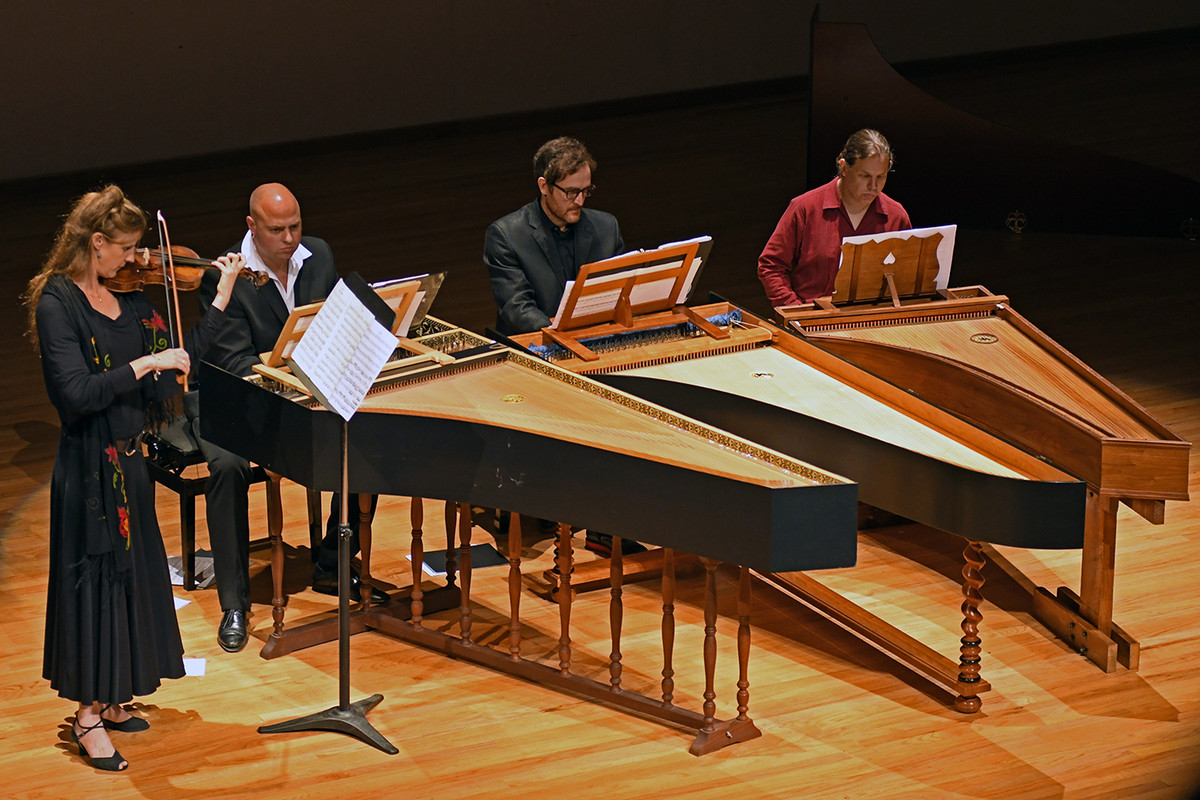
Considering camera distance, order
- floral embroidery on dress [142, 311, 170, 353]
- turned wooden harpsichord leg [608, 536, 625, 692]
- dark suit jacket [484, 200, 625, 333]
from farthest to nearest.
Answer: dark suit jacket [484, 200, 625, 333], turned wooden harpsichord leg [608, 536, 625, 692], floral embroidery on dress [142, 311, 170, 353]

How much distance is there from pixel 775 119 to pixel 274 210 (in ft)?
21.3

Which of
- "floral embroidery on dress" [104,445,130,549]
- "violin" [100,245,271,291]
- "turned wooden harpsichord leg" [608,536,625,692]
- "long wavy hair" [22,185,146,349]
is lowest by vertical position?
"turned wooden harpsichord leg" [608,536,625,692]

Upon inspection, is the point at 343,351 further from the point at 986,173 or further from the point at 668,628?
the point at 986,173

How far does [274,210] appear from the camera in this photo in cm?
403

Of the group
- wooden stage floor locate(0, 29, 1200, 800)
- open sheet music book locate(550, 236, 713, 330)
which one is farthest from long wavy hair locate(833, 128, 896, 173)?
wooden stage floor locate(0, 29, 1200, 800)

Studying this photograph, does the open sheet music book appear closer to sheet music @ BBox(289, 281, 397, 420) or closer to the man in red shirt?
the man in red shirt

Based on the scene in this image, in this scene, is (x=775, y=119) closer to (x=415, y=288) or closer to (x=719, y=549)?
(x=415, y=288)

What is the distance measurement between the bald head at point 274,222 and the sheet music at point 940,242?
153cm

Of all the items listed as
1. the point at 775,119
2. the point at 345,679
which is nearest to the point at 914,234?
the point at 345,679

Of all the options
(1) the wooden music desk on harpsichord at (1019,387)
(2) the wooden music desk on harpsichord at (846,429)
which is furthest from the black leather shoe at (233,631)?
(1) the wooden music desk on harpsichord at (1019,387)

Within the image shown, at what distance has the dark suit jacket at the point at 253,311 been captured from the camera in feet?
13.5

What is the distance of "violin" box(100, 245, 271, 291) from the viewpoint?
3.36 m

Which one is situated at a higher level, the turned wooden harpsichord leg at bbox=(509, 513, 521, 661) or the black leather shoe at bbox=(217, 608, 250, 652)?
the turned wooden harpsichord leg at bbox=(509, 513, 521, 661)

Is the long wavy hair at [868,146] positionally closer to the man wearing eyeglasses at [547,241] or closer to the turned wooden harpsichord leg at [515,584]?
the man wearing eyeglasses at [547,241]
